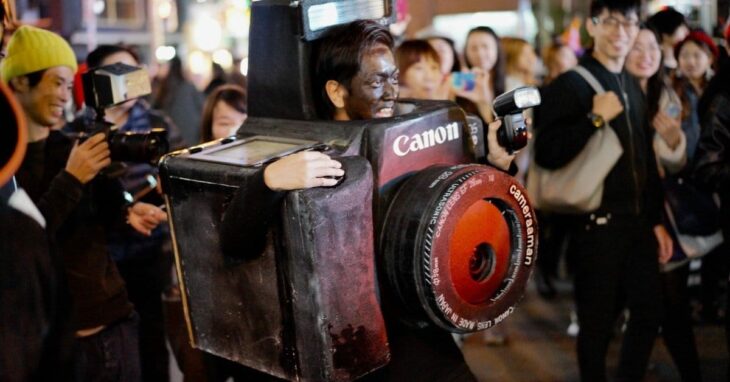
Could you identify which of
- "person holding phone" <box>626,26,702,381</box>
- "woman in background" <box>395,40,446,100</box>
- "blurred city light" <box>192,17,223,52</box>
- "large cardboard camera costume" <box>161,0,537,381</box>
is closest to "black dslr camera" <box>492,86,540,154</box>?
"large cardboard camera costume" <box>161,0,537,381</box>

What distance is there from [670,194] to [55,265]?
13.4ft

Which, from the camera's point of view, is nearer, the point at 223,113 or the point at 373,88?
the point at 373,88

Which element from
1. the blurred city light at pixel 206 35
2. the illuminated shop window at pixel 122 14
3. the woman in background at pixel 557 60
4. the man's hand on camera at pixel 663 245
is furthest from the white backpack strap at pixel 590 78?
the illuminated shop window at pixel 122 14

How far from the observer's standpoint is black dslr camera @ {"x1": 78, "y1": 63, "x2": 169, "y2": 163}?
319cm

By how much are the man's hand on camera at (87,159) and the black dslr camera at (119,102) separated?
0.04 metres

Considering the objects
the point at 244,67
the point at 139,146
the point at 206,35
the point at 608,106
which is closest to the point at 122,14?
the point at 206,35

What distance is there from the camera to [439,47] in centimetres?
663

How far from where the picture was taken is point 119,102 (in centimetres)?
326

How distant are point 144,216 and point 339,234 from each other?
58.6 inches

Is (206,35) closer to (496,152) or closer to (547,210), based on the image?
(547,210)

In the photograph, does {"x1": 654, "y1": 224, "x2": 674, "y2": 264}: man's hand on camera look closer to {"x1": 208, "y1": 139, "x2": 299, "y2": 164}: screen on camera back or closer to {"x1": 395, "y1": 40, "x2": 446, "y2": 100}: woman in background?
{"x1": 395, "y1": 40, "x2": 446, "y2": 100}: woman in background

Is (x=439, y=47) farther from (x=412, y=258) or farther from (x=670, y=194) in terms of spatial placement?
(x=412, y=258)

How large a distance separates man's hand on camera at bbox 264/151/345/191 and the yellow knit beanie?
1.68m

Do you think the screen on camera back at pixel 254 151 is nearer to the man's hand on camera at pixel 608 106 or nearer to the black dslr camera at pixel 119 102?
the black dslr camera at pixel 119 102
